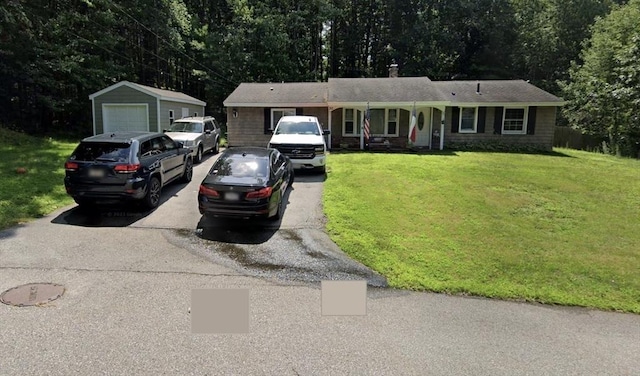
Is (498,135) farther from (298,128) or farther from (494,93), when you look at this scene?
(298,128)

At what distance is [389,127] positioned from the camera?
20641mm

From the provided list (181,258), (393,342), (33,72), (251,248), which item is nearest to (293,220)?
(251,248)

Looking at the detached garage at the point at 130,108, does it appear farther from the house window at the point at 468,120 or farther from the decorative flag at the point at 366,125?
the house window at the point at 468,120

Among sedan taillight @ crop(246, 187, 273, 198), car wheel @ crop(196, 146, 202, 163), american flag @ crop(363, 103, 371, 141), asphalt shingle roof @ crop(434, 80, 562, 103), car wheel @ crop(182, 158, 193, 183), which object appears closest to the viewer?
sedan taillight @ crop(246, 187, 273, 198)

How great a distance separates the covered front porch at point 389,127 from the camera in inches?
Result: 798

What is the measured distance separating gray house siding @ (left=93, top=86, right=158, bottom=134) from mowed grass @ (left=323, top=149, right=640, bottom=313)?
12.4 m

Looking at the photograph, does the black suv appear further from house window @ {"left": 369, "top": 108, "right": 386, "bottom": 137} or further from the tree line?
the tree line

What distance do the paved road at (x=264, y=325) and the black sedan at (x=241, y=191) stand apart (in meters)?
0.91

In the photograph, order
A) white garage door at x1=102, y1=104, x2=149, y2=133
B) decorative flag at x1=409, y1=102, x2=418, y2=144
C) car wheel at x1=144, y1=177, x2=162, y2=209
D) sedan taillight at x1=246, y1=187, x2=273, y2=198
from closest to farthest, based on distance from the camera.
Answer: sedan taillight at x1=246, y1=187, x2=273, y2=198 < car wheel at x1=144, y1=177, x2=162, y2=209 < decorative flag at x1=409, y1=102, x2=418, y2=144 < white garage door at x1=102, y1=104, x2=149, y2=133

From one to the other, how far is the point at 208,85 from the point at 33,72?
12.8 meters

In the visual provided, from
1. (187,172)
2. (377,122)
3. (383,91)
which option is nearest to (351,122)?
(377,122)

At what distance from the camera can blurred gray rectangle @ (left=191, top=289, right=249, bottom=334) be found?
153 inches

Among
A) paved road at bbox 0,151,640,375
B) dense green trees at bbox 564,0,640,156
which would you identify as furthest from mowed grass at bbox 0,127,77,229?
dense green trees at bbox 564,0,640,156

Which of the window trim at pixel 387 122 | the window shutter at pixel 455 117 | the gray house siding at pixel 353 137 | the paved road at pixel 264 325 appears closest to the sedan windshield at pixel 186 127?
the gray house siding at pixel 353 137
